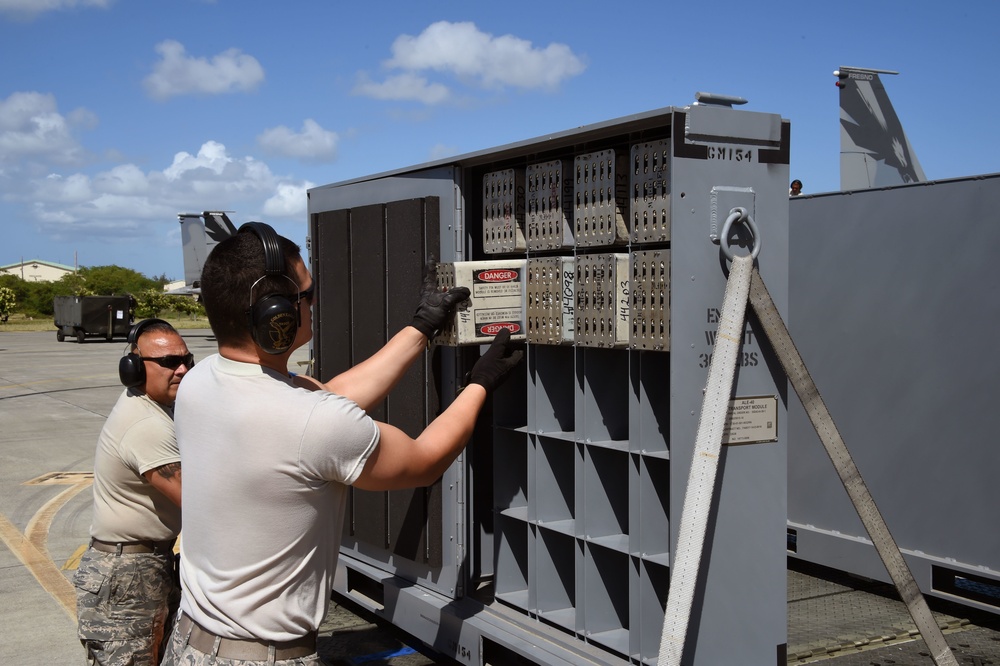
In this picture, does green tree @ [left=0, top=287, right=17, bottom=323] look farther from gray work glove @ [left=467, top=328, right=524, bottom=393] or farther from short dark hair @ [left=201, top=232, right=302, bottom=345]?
short dark hair @ [left=201, top=232, right=302, bottom=345]

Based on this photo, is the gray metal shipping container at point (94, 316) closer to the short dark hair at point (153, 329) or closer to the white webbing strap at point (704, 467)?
the short dark hair at point (153, 329)

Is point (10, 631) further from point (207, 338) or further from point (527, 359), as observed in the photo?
point (207, 338)

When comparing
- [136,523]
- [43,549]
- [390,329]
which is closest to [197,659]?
[136,523]

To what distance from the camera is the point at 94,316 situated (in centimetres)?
3584

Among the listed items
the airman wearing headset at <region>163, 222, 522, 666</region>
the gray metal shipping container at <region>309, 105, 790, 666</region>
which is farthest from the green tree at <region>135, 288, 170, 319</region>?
the airman wearing headset at <region>163, 222, 522, 666</region>

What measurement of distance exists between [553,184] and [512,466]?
5.26 ft

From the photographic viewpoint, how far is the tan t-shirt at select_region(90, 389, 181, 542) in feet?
12.8

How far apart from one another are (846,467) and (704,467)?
2.16ft

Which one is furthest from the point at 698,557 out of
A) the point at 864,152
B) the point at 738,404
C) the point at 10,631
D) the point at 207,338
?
the point at 207,338

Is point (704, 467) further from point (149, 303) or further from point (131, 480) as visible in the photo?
point (149, 303)

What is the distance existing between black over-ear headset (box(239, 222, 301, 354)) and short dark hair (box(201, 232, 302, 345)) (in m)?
0.02

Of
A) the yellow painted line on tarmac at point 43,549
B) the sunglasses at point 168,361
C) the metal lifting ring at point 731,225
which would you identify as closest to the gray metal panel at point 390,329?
the sunglasses at point 168,361

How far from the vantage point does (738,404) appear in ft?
12.8

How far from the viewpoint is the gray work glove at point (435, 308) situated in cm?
382
